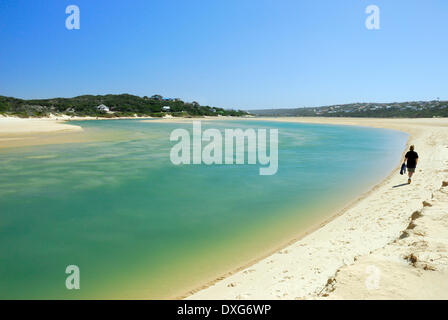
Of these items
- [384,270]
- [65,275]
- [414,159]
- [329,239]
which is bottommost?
[65,275]

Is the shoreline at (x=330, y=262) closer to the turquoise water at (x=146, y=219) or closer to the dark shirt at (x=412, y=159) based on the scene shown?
the turquoise water at (x=146, y=219)

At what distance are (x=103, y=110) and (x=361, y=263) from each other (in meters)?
129

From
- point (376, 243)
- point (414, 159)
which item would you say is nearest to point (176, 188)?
point (376, 243)

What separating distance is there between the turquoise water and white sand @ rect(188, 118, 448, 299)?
0.78 m

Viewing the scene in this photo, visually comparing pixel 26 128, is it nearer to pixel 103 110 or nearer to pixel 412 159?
pixel 412 159

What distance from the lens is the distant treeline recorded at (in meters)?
94.2

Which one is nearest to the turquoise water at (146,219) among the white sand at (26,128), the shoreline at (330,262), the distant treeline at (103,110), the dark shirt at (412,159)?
the shoreline at (330,262)

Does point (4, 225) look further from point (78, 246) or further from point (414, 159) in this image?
point (414, 159)

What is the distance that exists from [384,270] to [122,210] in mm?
7537

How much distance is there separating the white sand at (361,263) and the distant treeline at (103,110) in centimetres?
9474

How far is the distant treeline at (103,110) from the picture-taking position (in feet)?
A: 309

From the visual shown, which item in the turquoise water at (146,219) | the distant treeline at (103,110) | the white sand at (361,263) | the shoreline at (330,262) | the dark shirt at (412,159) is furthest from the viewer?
the distant treeline at (103,110)

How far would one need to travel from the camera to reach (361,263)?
4.01 meters

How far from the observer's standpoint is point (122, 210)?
8750 millimetres
